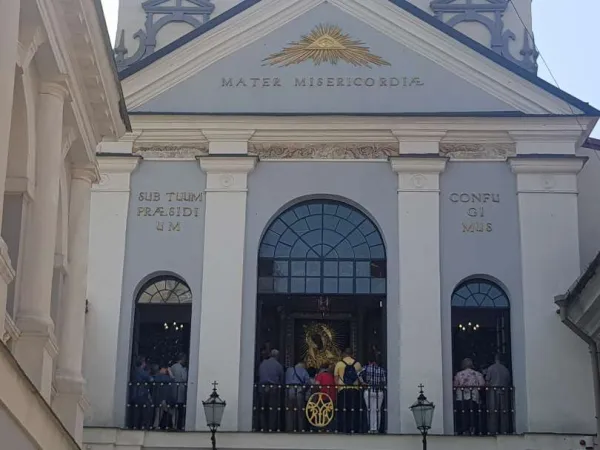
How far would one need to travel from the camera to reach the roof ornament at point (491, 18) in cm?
2297

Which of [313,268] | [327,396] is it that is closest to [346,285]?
[313,268]

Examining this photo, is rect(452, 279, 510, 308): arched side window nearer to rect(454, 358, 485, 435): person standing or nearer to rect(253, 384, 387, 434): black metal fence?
rect(454, 358, 485, 435): person standing

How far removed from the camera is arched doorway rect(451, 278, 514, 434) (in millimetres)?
19141

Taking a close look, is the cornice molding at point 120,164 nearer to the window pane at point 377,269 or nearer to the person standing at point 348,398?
the window pane at point 377,269

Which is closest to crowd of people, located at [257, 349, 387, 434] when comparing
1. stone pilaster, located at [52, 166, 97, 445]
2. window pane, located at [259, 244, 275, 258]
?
window pane, located at [259, 244, 275, 258]

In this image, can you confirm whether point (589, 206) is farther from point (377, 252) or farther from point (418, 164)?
point (377, 252)

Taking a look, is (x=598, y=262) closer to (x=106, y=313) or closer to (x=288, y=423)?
(x=288, y=423)

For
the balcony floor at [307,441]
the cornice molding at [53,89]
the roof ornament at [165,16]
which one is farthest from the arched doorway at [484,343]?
the cornice molding at [53,89]

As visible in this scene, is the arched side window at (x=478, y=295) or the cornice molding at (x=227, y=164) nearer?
the arched side window at (x=478, y=295)

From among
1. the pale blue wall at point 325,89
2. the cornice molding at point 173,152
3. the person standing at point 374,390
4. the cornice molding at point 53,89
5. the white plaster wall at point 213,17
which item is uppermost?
the white plaster wall at point 213,17

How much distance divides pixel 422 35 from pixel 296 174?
324cm

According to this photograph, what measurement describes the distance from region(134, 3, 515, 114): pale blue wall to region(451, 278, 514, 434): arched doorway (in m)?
3.16

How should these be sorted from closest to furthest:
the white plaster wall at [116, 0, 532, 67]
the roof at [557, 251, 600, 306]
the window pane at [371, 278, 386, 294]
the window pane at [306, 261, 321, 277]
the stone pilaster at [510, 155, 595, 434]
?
the roof at [557, 251, 600, 306] < the stone pilaster at [510, 155, 595, 434] < the window pane at [371, 278, 386, 294] < the window pane at [306, 261, 321, 277] < the white plaster wall at [116, 0, 532, 67]

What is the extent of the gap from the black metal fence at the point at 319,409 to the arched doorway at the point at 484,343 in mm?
1315
